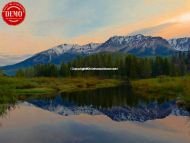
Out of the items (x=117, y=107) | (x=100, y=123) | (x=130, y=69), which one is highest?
(x=130, y=69)

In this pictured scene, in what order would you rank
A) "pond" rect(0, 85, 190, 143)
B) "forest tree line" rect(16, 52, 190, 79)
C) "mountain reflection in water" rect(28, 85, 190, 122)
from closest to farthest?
"pond" rect(0, 85, 190, 143), "mountain reflection in water" rect(28, 85, 190, 122), "forest tree line" rect(16, 52, 190, 79)

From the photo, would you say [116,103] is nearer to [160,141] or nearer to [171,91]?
[171,91]

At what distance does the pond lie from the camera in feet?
101

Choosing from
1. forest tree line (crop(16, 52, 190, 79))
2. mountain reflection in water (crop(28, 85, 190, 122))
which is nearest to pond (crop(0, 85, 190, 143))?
mountain reflection in water (crop(28, 85, 190, 122))

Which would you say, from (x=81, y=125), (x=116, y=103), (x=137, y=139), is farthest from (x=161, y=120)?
(x=116, y=103)

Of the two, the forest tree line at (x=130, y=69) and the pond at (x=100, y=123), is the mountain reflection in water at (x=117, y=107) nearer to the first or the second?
the pond at (x=100, y=123)

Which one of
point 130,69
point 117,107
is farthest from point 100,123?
point 130,69

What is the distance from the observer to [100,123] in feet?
134

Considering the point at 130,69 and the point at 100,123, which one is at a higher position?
the point at 130,69

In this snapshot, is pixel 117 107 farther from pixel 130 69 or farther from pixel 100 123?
pixel 130 69

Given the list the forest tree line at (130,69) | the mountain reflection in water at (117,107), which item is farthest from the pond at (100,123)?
the forest tree line at (130,69)

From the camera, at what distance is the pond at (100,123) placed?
30750 mm

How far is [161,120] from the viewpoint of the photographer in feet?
140

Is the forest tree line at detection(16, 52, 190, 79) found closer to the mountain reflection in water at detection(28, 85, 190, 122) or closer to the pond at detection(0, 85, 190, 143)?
the mountain reflection in water at detection(28, 85, 190, 122)
